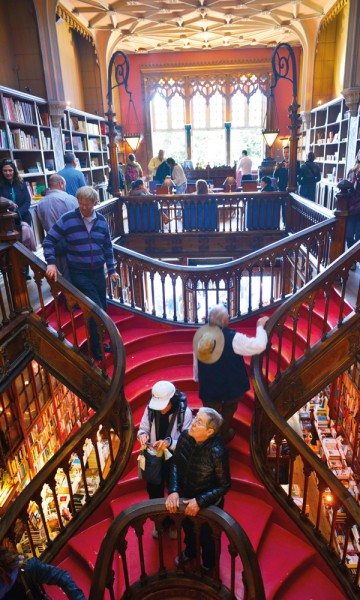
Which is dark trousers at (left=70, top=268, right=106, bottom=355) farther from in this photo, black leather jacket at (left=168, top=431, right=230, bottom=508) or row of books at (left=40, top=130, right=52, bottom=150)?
row of books at (left=40, top=130, right=52, bottom=150)

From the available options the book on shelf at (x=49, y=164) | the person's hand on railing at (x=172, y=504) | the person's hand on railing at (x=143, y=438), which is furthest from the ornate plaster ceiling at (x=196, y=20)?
the person's hand on railing at (x=172, y=504)

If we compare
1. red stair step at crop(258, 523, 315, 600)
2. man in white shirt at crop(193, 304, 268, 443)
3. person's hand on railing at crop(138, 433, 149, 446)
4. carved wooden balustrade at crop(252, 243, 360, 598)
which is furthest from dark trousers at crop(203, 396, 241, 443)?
red stair step at crop(258, 523, 315, 600)

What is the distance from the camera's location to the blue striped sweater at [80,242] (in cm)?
360

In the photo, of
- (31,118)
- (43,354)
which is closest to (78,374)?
(43,354)

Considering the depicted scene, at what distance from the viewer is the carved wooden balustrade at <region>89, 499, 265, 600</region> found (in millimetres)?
1979

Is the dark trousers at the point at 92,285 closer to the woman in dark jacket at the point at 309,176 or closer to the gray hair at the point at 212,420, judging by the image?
the gray hair at the point at 212,420

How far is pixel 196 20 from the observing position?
10578mm

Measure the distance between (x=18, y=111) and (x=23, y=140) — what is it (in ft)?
1.42

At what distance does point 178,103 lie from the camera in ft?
46.7

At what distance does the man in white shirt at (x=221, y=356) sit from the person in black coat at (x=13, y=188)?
9.15 feet

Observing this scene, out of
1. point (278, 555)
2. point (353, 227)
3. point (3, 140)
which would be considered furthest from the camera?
point (3, 140)

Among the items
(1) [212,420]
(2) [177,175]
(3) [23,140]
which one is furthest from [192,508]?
(2) [177,175]

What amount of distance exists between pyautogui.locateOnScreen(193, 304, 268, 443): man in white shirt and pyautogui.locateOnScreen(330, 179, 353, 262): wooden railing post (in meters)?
1.84

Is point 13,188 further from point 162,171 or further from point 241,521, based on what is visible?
point 162,171
